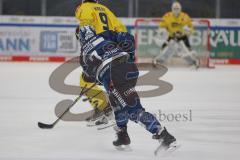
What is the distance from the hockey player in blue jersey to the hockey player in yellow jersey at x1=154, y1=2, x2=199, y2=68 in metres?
7.69

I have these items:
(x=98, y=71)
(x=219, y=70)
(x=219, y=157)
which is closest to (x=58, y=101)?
(x=98, y=71)

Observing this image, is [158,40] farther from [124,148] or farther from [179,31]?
[124,148]

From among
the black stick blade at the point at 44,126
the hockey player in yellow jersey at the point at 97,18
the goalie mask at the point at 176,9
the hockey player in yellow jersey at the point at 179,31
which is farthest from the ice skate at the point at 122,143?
the goalie mask at the point at 176,9

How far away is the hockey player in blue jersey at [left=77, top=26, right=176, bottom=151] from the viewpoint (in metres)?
4.33

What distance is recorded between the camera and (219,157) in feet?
14.0

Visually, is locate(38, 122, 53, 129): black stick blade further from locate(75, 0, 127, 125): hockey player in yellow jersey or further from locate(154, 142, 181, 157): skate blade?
locate(154, 142, 181, 157): skate blade

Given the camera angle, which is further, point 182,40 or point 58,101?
point 182,40

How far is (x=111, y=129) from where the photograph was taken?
17.9 ft

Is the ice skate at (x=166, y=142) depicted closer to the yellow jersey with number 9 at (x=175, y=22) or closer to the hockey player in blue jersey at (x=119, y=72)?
the hockey player in blue jersey at (x=119, y=72)

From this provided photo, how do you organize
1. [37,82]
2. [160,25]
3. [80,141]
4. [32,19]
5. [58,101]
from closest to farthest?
1. [80,141]
2. [58,101]
3. [37,82]
4. [160,25]
5. [32,19]

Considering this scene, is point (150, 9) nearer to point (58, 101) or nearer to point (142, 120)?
point (58, 101)

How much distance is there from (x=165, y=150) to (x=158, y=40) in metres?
8.87

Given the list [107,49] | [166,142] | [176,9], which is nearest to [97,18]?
[107,49]

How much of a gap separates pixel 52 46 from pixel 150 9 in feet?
7.17
